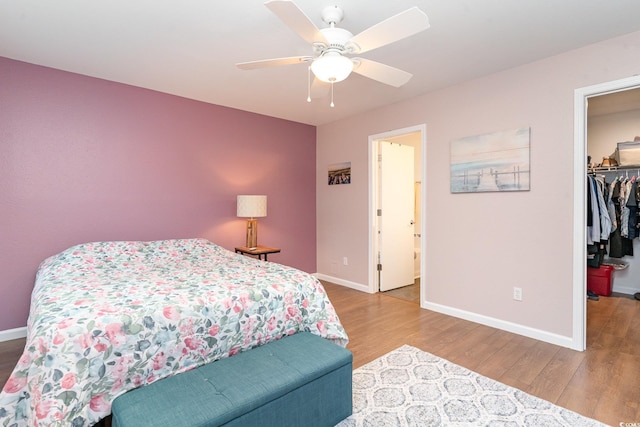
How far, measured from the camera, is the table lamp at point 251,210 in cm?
380

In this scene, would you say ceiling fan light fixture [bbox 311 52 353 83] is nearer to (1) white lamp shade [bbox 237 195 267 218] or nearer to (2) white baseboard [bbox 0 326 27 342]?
(1) white lamp shade [bbox 237 195 267 218]

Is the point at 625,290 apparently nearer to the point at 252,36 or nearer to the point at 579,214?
the point at 579,214

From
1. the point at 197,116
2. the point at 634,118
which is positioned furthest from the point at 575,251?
the point at 197,116

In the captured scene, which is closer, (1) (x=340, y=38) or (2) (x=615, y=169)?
(1) (x=340, y=38)

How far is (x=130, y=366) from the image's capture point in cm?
144

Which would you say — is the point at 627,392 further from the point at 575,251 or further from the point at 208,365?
the point at 208,365

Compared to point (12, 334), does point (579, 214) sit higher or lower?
higher

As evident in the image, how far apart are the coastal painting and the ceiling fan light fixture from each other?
1.86 metres

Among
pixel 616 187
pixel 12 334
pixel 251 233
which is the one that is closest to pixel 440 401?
pixel 251 233

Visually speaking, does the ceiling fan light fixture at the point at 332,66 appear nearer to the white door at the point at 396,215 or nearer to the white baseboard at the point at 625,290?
the white door at the point at 396,215

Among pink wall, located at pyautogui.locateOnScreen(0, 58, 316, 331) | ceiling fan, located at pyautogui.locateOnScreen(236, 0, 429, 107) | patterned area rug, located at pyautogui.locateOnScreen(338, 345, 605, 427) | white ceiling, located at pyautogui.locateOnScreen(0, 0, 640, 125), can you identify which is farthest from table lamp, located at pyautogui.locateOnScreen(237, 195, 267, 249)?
patterned area rug, located at pyautogui.locateOnScreen(338, 345, 605, 427)

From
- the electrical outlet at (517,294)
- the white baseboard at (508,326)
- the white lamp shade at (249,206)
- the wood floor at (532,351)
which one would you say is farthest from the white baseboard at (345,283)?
the electrical outlet at (517,294)

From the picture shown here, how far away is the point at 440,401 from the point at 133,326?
5.75 ft

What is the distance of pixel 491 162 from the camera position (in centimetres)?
304
